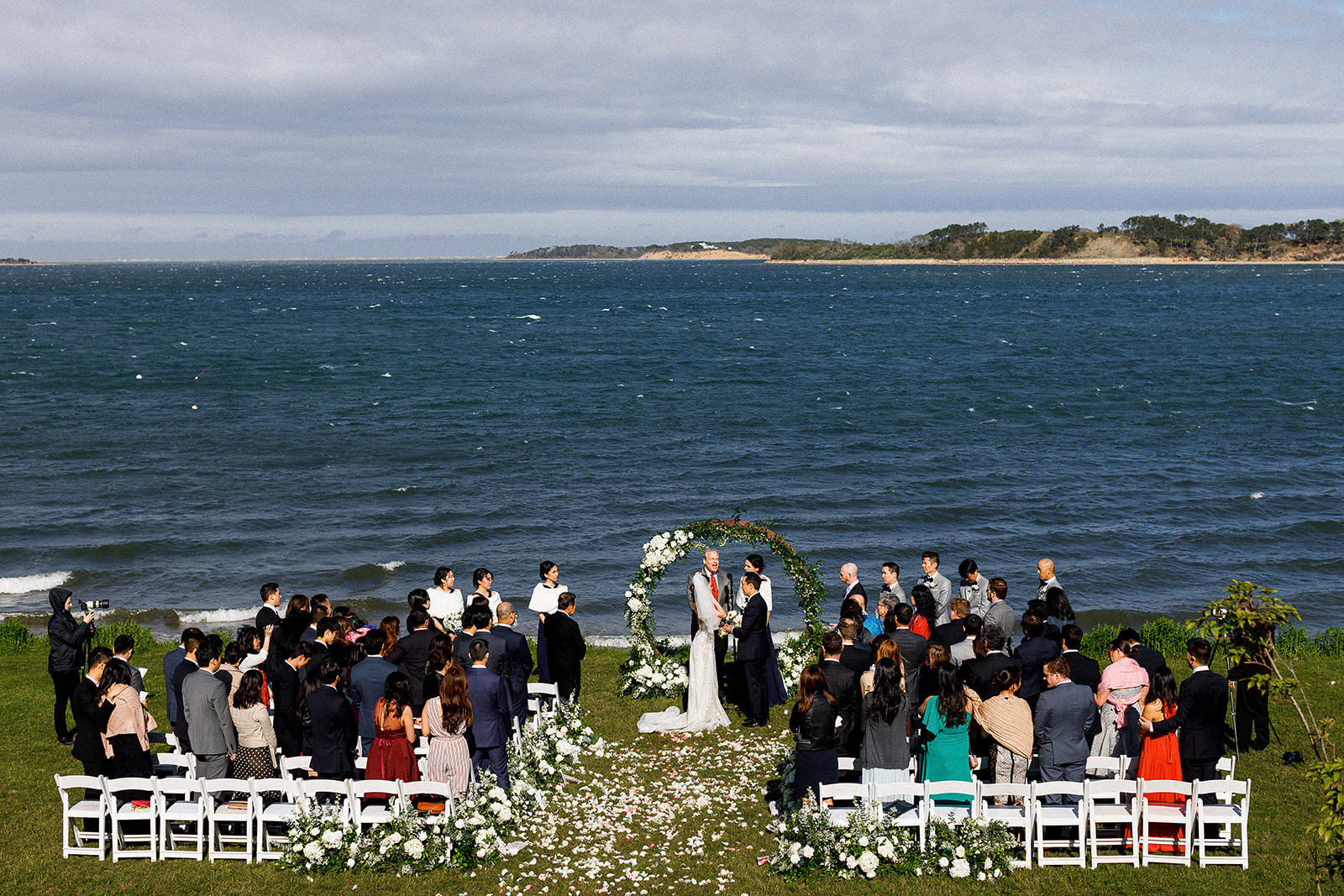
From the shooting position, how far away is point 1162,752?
9.58 m

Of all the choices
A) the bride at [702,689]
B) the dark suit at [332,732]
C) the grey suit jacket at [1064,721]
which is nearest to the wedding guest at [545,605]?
the bride at [702,689]

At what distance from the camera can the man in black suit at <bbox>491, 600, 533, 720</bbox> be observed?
10.9 m

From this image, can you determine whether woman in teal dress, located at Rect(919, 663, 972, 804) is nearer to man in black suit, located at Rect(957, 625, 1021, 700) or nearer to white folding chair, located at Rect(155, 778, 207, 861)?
man in black suit, located at Rect(957, 625, 1021, 700)

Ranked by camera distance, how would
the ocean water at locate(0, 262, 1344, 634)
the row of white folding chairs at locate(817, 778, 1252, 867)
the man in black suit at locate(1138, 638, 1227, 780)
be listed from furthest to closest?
the ocean water at locate(0, 262, 1344, 634) < the man in black suit at locate(1138, 638, 1227, 780) < the row of white folding chairs at locate(817, 778, 1252, 867)

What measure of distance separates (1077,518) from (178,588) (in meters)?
22.1

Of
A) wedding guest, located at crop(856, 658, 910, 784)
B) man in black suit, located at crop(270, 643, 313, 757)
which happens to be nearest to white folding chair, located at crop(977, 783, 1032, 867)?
wedding guest, located at crop(856, 658, 910, 784)

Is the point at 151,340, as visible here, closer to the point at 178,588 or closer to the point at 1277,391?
the point at 178,588

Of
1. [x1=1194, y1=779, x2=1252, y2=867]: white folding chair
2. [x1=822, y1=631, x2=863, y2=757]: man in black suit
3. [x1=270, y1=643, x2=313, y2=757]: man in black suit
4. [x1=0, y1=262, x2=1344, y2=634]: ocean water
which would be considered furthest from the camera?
[x1=0, y1=262, x2=1344, y2=634]: ocean water

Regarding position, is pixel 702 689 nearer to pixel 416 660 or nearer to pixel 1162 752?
pixel 416 660

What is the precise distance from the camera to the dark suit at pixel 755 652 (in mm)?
12508

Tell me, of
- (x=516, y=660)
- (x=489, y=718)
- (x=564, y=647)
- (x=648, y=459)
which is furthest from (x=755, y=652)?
(x=648, y=459)

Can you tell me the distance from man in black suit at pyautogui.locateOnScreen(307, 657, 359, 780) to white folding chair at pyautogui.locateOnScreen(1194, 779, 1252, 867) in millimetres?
7326

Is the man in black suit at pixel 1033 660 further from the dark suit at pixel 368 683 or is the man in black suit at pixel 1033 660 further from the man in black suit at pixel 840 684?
the dark suit at pixel 368 683

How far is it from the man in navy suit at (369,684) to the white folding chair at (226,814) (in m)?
1.17
